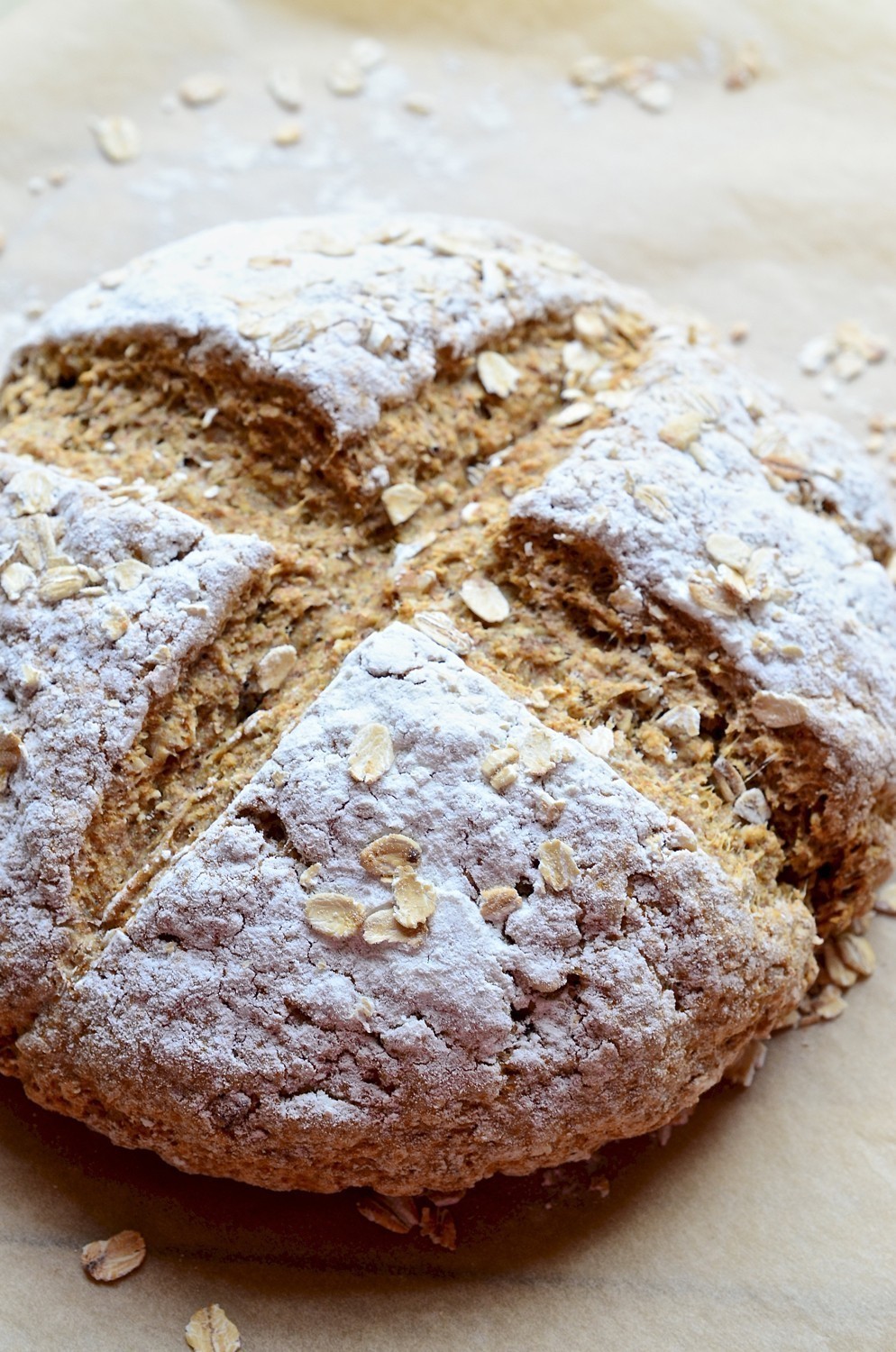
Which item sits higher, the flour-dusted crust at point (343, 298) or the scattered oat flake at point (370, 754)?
the flour-dusted crust at point (343, 298)

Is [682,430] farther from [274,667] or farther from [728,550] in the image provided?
[274,667]

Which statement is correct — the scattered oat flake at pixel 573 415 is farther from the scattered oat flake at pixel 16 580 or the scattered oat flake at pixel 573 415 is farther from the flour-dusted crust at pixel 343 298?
the scattered oat flake at pixel 16 580

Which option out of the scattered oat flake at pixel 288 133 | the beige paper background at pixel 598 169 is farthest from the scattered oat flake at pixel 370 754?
the scattered oat flake at pixel 288 133

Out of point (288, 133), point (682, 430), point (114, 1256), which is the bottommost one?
point (114, 1256)

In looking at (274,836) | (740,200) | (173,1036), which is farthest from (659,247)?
(173,1036)

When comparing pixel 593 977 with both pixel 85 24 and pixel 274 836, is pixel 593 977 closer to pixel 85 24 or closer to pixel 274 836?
pixel 274 836

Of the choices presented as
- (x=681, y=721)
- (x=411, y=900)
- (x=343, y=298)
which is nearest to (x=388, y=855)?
(x=411, y=900)
